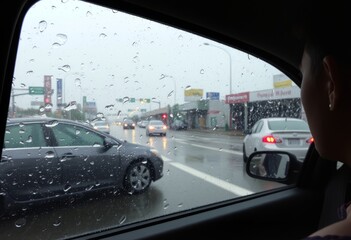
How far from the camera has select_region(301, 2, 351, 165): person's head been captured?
4.03 feet

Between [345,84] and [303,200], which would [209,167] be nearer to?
[303,200]

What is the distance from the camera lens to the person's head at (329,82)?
1.23m

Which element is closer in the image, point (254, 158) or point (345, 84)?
point (345, 84)

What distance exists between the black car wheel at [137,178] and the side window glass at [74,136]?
1.54 ft

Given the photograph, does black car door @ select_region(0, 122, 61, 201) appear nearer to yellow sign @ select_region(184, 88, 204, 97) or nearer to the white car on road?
yellow sign @ select_region(184, 88, 204, 97)

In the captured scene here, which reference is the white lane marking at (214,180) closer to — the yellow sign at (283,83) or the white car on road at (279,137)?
the white car on road at (279,137)

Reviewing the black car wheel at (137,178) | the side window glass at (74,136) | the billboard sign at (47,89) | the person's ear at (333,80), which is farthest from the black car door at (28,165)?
the person's ear at (333,80)

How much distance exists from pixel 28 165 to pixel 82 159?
464 mm

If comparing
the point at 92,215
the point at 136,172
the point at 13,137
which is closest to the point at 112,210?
the point at 92,215

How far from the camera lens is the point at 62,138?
285cm

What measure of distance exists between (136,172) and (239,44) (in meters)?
1.54

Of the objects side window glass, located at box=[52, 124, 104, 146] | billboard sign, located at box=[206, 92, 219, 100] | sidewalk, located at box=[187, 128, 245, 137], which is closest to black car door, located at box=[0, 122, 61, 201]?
side window glass, located at box=[52, 124, 104, 146]

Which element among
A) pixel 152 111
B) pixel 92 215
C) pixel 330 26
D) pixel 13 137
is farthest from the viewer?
pixel 152 111

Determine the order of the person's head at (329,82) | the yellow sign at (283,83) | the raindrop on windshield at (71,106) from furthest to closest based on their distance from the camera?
the yellow sign at (283,83) → the raindrop on windshield at (71,106) → the person's head at (329,82)
